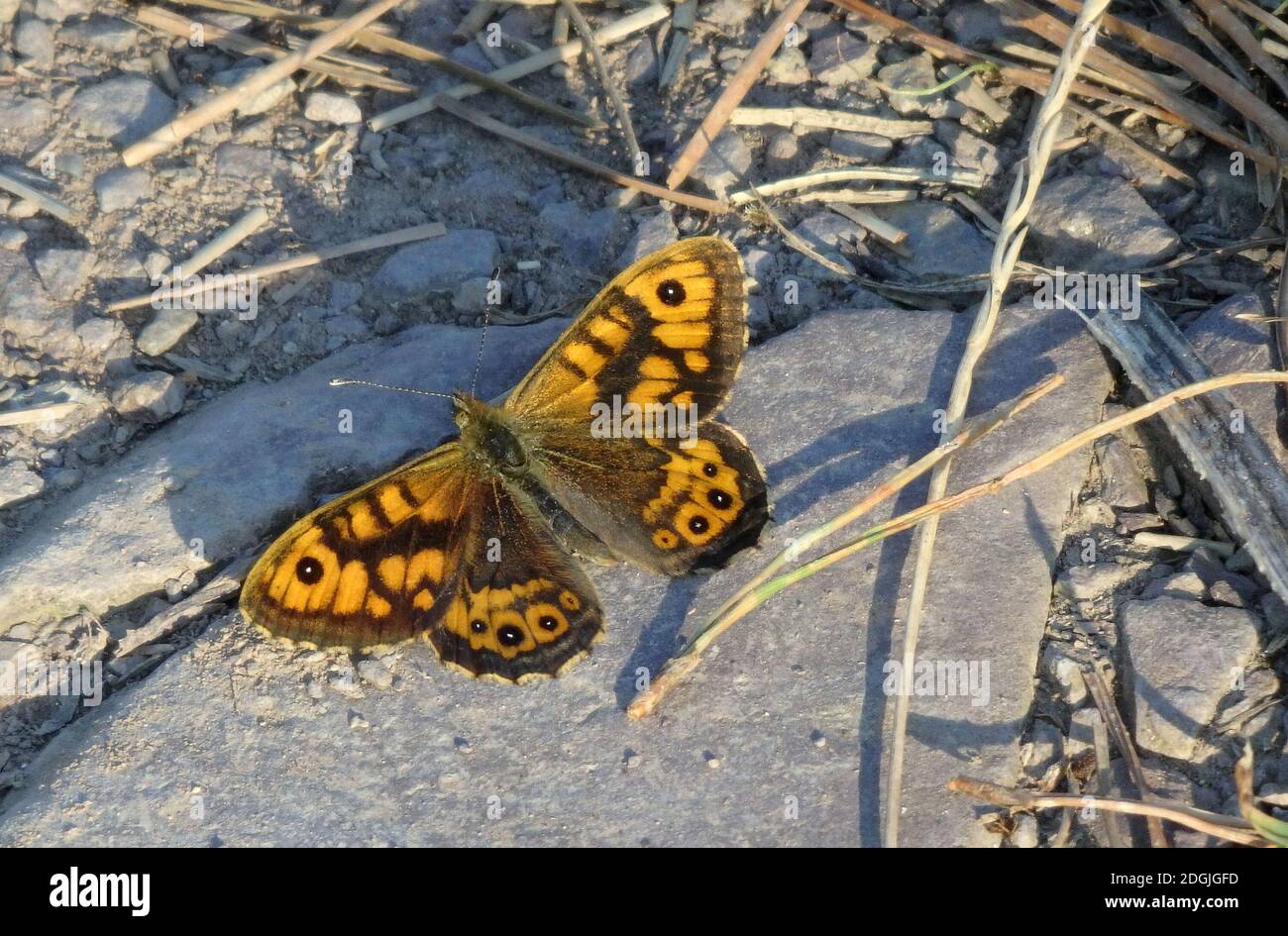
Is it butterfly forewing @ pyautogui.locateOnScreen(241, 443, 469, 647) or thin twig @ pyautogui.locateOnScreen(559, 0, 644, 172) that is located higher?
thin twig @ pyautogui.locateOnScreen(559, 0, 644, 172)

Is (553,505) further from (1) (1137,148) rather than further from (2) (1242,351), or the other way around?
(1) (1137,148)

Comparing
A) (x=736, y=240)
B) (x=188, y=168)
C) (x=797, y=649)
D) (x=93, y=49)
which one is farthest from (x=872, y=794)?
(x=93, y=49)

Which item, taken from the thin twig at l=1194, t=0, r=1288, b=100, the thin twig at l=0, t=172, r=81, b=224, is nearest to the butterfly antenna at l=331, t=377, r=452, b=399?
the thin twig at l=0, t=172, r=81, b=224

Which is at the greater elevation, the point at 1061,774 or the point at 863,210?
the point at 863,210

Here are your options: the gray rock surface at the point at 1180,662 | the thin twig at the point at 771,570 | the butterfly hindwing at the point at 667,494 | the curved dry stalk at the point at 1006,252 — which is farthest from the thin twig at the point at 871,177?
the gray rock surface at the point at 1180,662

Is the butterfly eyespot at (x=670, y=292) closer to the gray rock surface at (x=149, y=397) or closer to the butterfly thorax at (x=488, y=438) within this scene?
the butterfly thorax at (x=488, y=438)

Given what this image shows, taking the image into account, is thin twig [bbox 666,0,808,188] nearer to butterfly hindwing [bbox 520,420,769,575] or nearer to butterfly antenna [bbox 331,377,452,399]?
butterfly antenna [bbox 331,377,452,399]

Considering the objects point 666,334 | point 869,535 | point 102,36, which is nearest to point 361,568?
point 666,334

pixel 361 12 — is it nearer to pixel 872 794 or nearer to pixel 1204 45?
pixel 1204 45
